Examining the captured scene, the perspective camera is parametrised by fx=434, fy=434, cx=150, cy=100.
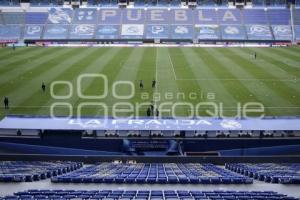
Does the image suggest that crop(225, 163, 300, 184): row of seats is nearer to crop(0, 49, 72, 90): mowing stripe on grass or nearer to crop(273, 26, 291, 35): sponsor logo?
crop(0, 49, 72, 90): mowing stripe on grass

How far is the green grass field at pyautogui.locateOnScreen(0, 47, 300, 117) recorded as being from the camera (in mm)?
33156

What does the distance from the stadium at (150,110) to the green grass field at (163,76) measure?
0.42 feet

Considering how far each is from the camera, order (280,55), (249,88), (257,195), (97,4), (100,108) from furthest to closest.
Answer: (97,4)
(280,55)
(249,88)
(100,108)
(257,195)

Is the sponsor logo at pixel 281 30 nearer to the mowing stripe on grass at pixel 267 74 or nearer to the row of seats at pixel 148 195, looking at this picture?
the mowing stripe on grass at pixel 267 74

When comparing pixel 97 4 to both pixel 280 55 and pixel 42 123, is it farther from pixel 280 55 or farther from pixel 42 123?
pixel 42 123

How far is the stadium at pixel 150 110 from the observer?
15.0 meters

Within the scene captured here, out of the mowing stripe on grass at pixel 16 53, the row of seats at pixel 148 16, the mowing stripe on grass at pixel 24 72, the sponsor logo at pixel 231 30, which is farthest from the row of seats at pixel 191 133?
the row of seats at pixel 148 16

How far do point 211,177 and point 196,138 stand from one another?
9.60m

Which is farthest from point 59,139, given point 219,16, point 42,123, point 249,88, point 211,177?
point 219,16

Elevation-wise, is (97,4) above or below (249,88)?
above

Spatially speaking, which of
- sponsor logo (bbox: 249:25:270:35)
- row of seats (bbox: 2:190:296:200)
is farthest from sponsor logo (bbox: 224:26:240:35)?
row of seats (bbox: 2:190:296:200)

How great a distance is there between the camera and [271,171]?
1688 cm

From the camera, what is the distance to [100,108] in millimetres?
31734

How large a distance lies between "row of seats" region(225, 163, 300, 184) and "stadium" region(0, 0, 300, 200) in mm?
46
